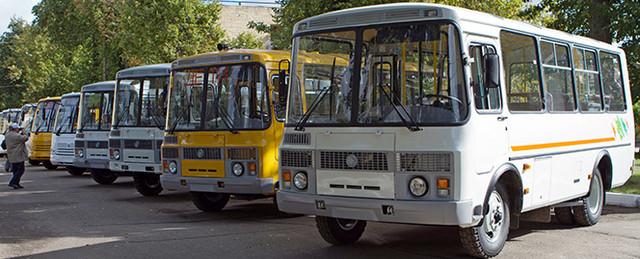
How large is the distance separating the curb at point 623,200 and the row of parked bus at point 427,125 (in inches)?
45.6

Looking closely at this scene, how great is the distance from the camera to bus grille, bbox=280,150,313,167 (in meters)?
8.26

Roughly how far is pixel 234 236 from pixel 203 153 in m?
2.24

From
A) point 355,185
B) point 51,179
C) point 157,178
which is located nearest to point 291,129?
point 355,185

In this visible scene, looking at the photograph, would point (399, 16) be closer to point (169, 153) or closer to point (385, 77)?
point (385, 77)

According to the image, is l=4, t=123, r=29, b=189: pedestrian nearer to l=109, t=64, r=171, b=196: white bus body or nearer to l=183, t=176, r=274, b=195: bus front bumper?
l=109, t=64, r=171, b=196: white bus body

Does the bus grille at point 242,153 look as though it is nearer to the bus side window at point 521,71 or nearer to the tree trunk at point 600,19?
the bus side window at point 521,71

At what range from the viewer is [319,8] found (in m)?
17.4

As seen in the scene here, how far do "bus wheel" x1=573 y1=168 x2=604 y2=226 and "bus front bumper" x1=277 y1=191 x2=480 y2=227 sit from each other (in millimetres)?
3761

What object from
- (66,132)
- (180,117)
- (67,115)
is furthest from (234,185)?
(67,115)

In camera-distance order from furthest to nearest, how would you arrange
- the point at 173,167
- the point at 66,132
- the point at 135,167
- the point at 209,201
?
1. the point at 66,132
2. the point at 135,167
3. the point at 209,201
4. the point at 173,167

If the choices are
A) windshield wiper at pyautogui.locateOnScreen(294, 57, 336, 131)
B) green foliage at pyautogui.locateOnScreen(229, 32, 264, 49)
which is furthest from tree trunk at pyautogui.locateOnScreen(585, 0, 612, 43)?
green foliage at pyautogui.locateOnScreen(229, 32, 264, 49)

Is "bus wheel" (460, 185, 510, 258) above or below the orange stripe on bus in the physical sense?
below

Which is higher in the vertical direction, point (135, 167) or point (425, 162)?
point (135, 167)

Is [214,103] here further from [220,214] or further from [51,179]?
[51,179]
